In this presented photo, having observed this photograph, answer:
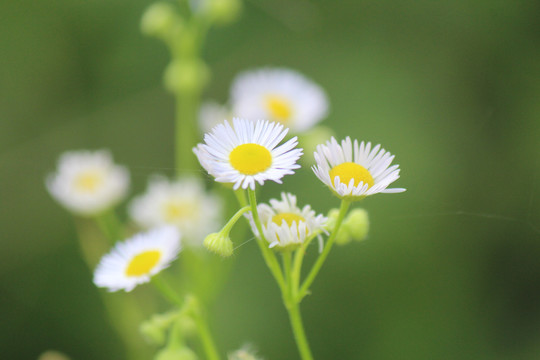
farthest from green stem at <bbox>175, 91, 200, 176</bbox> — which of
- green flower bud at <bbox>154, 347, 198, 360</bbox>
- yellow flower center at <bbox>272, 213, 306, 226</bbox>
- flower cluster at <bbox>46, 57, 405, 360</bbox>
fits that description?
yellow flower center at <bbox>272, 213, 306, 226</bbox>

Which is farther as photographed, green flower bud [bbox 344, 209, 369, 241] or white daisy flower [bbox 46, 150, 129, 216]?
white daisy flower [bbox 46, 150, 129, 216]

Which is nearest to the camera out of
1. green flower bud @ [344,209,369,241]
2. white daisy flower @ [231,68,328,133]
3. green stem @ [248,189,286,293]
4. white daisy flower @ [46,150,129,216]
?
green stem @ [248,189,286,293]

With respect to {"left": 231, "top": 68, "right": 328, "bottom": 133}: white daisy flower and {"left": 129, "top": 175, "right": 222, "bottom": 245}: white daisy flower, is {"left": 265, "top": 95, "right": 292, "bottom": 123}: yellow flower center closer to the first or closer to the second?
{"left": 231, "top": 68, "right": 328, "bottom": 133}: white daisy flower

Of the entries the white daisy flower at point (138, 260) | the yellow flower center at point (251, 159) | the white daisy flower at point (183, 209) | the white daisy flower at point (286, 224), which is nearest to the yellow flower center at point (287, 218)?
the white daisy flower at point (286, 224)

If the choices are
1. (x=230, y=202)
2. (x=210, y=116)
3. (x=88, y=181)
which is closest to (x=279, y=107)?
(x=210, y=116)

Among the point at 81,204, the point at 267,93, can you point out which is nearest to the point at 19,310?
the point at 81,204

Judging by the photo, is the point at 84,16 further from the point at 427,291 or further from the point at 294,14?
the point at 427,291
